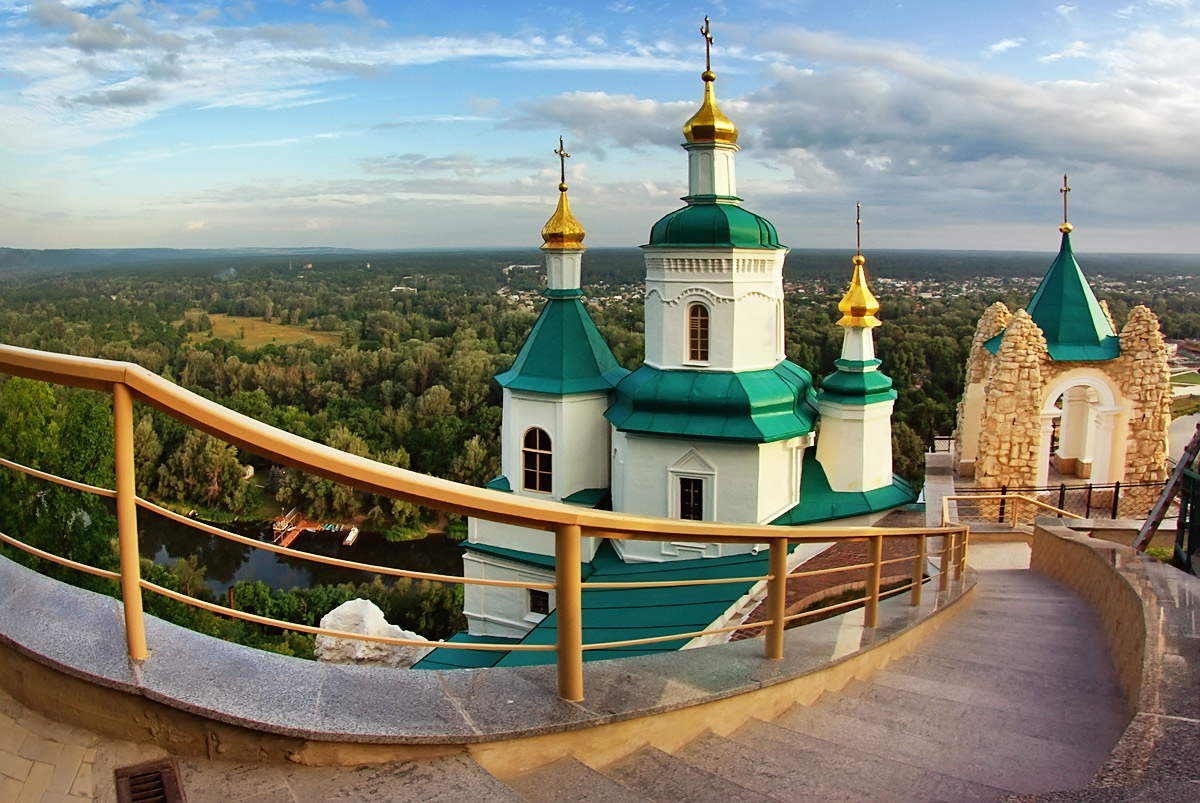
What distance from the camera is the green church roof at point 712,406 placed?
14.0 meters

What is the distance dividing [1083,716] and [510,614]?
43.1 feet

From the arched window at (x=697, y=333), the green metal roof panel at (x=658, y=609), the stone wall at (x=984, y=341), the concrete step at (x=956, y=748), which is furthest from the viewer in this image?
the stone wall at (x=984, y=341)

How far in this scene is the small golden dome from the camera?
16.4m

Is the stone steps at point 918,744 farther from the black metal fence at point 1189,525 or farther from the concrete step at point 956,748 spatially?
the black metal fence at point 1189,525

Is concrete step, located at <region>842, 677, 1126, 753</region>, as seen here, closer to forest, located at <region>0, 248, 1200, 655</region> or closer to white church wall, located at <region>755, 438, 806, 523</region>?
forest, located at <region>0, 248, 1200, 655</region>

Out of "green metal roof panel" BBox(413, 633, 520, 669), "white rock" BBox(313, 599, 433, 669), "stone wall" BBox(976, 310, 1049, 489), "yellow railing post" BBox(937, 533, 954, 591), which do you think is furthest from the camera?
"white rock" BBox(313, 599, 433, 669)

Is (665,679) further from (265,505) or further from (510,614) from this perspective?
(265,505)

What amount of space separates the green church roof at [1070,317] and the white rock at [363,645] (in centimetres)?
1271

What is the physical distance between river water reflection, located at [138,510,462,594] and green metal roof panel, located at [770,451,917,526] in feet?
57.4

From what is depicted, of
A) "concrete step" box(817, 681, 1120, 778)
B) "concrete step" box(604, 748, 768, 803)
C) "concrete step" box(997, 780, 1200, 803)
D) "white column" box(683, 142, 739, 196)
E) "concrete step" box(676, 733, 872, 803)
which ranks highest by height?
"white column" box(683, 142, 739, 196)

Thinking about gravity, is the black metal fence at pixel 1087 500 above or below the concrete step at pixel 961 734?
below

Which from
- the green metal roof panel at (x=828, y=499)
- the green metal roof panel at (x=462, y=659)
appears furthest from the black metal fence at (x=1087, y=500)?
the green metal roof panel at (x=462, y=659)

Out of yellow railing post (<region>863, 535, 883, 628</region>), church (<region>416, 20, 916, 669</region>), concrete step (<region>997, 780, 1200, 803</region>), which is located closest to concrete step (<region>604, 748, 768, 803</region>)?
concrete step (<region>997, 780, 1200, 803</region>)

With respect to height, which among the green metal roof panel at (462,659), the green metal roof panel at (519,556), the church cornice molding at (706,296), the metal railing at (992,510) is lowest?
the green metal roof panel at (462,659)
